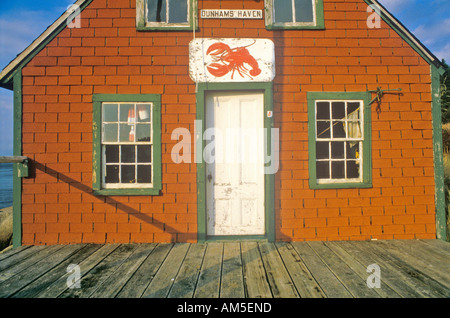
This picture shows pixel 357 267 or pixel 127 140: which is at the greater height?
pixel 127 140

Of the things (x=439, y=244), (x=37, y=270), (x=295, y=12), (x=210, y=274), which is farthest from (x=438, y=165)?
(x=37, y=270)

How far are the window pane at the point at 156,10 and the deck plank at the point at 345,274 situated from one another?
4811 mm

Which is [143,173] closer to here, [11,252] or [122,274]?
[122,274]

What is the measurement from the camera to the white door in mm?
4262

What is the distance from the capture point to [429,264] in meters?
3.24

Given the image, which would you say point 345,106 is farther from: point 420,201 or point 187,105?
point 187,105

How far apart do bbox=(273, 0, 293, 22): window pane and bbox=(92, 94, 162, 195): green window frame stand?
2687 mm

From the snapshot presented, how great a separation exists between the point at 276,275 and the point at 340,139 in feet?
8.87

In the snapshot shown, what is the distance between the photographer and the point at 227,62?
166 inches

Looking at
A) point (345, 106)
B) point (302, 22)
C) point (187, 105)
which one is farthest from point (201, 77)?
point (345, 106)

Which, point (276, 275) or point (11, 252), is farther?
point (11, 252)

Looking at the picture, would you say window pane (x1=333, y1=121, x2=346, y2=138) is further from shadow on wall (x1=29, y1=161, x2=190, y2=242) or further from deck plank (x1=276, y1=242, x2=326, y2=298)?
shadow on wall (x1=29, y1=161, x2=190, y2=242)

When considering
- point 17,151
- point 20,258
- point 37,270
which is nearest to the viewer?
point 37,270

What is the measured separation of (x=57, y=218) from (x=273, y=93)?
4389 mm
